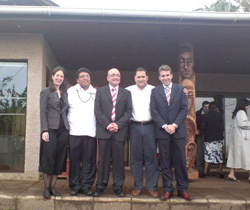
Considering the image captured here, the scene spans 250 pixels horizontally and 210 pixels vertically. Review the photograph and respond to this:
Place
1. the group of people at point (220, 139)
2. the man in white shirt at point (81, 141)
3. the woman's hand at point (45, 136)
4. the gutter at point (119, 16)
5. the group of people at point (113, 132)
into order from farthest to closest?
the group of people at point (220, 139) → the gutter at point (119, 16) → the man in white shirt at point (81, 141) → the group of people at point (113, 132) → the woman's hand at point (45, 136)

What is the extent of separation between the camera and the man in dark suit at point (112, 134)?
4.62 metres

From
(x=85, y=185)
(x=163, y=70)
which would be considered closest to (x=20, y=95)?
Result: (x=85, y=185)

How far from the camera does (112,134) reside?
465 centimetres

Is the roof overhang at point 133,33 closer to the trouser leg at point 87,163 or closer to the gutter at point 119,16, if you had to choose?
the gutter at point 119,16

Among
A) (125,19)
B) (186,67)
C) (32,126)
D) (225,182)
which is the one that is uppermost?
(125,19)

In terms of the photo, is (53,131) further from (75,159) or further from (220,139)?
(220,139)

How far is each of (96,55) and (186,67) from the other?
2749 millimetres

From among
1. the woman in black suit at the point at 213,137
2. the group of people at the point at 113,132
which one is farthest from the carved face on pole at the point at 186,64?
the group of people at the point at 113,132

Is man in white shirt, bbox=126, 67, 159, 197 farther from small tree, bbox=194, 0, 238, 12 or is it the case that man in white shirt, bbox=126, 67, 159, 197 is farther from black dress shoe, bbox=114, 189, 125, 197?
small tree, bbox=194, 0, 238, 12

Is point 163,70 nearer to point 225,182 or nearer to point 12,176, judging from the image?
point 225,182

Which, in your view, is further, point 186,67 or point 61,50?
point 61,50

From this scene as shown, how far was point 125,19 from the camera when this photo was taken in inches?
213

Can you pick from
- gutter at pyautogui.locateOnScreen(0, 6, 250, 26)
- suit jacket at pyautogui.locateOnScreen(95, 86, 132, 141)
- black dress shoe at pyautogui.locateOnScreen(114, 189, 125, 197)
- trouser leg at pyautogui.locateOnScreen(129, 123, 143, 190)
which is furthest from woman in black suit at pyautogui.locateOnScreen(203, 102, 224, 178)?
black dress shoe at pyautogui.locateOnScreen(114, 189, 125, 197)

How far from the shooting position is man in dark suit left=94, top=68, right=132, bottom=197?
15.2 feet
